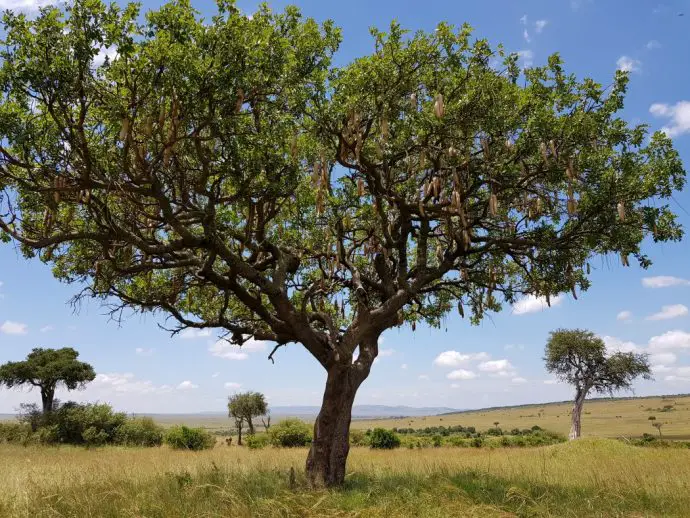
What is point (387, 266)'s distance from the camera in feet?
50.2

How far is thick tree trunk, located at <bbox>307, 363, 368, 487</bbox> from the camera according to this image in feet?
43.2

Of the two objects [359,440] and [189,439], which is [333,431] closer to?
[189,439]

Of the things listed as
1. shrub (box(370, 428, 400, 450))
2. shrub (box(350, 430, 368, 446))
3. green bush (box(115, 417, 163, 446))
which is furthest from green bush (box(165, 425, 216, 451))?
shrub (box(370, 428, 400, 450))

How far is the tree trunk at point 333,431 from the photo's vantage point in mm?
13172

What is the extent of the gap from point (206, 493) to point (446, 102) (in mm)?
10234

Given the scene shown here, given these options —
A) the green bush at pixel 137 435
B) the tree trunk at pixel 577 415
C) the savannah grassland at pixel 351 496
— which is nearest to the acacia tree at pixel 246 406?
the green bush at pixel 137 435

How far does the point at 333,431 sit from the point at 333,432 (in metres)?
0.02

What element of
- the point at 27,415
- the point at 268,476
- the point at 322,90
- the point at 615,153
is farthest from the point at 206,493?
the point at 27,415

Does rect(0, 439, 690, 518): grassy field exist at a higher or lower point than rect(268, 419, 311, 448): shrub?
higher

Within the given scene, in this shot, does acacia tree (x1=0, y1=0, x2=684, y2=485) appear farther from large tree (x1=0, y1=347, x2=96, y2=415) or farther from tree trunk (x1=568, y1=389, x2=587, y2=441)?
large tree (x1=0, y1=347, x2=96, y2=415)

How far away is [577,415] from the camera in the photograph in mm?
45906

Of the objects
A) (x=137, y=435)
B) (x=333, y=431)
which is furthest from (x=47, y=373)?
(x=333, y=431)

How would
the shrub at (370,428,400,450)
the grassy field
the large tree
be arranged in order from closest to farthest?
the grassy field → the shrub at (370,428,400,450) → the large tree

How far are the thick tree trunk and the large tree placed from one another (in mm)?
48495
